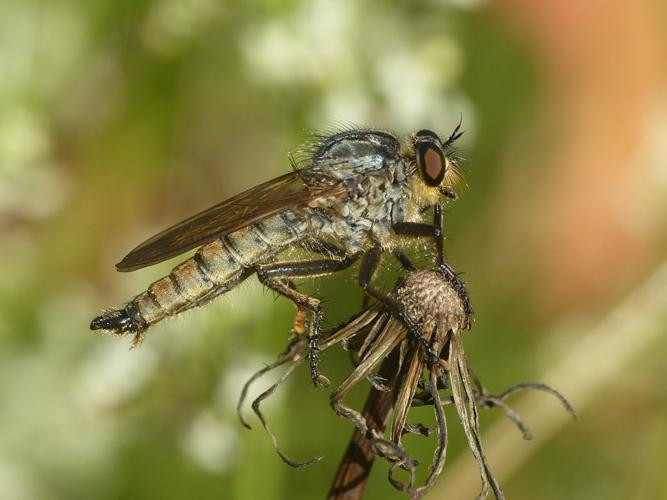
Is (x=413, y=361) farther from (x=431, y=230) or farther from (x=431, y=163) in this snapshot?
(x=431, y=163)

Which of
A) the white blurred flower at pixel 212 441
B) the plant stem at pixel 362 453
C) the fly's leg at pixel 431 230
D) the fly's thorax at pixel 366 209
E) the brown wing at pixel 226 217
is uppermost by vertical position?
the brown wing at pixel 226 217

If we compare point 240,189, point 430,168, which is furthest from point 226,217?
point 240,189

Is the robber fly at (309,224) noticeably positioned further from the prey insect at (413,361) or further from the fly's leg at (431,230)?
the prey insect at (413,361)

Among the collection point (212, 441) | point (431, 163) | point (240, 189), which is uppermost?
point (431, 163)

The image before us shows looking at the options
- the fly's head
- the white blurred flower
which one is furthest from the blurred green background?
the fly's head

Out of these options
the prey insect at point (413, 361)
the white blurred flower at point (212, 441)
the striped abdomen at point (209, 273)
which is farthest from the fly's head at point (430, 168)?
the white blurred flower at point (212, 441)

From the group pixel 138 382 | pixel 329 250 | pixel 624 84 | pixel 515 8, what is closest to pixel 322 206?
pixel 329 250

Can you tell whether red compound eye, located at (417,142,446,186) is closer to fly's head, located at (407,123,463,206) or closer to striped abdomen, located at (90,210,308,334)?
fly's head, located at (407,123,463,206)

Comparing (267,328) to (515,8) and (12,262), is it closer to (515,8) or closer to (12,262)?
(12,262)
